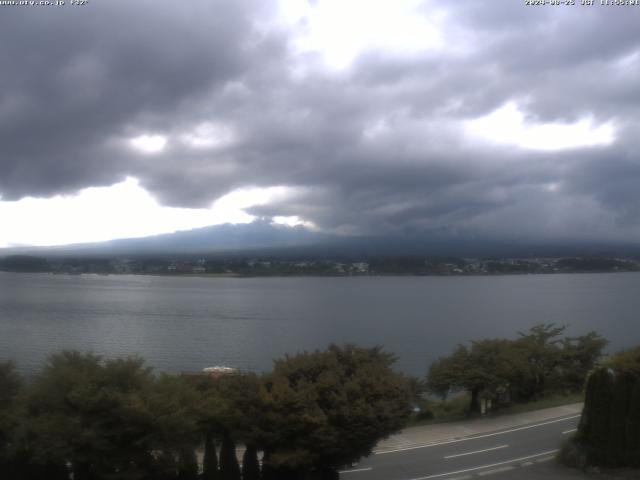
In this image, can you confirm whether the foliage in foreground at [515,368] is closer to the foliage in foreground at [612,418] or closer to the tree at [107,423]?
the foliage in foreground at [612,418]

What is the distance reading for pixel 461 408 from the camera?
104 feet

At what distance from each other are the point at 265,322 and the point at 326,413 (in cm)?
6303

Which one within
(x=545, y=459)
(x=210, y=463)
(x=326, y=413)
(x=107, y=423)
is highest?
(x=107, y=423)

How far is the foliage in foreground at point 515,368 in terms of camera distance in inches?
1150

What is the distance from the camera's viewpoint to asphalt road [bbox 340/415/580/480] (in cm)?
1803

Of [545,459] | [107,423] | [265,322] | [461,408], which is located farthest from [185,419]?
[265,322]

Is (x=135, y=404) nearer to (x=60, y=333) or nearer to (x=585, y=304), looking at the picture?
(x=60, y=333)

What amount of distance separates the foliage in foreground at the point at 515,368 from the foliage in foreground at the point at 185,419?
13.8 meters

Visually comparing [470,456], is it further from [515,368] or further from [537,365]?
[537,365]

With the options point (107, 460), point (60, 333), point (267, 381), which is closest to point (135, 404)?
point (107, 460)

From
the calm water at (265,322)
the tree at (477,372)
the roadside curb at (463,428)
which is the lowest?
the calm water at (265,322)

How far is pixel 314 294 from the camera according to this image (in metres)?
131

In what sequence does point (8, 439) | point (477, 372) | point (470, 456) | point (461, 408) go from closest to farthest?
point (8, 439) < point (470, 456) < point (477, 372) < point (461, 408)

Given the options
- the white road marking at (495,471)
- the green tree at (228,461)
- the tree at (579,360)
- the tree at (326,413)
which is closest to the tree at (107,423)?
the green tree at (228,461)
